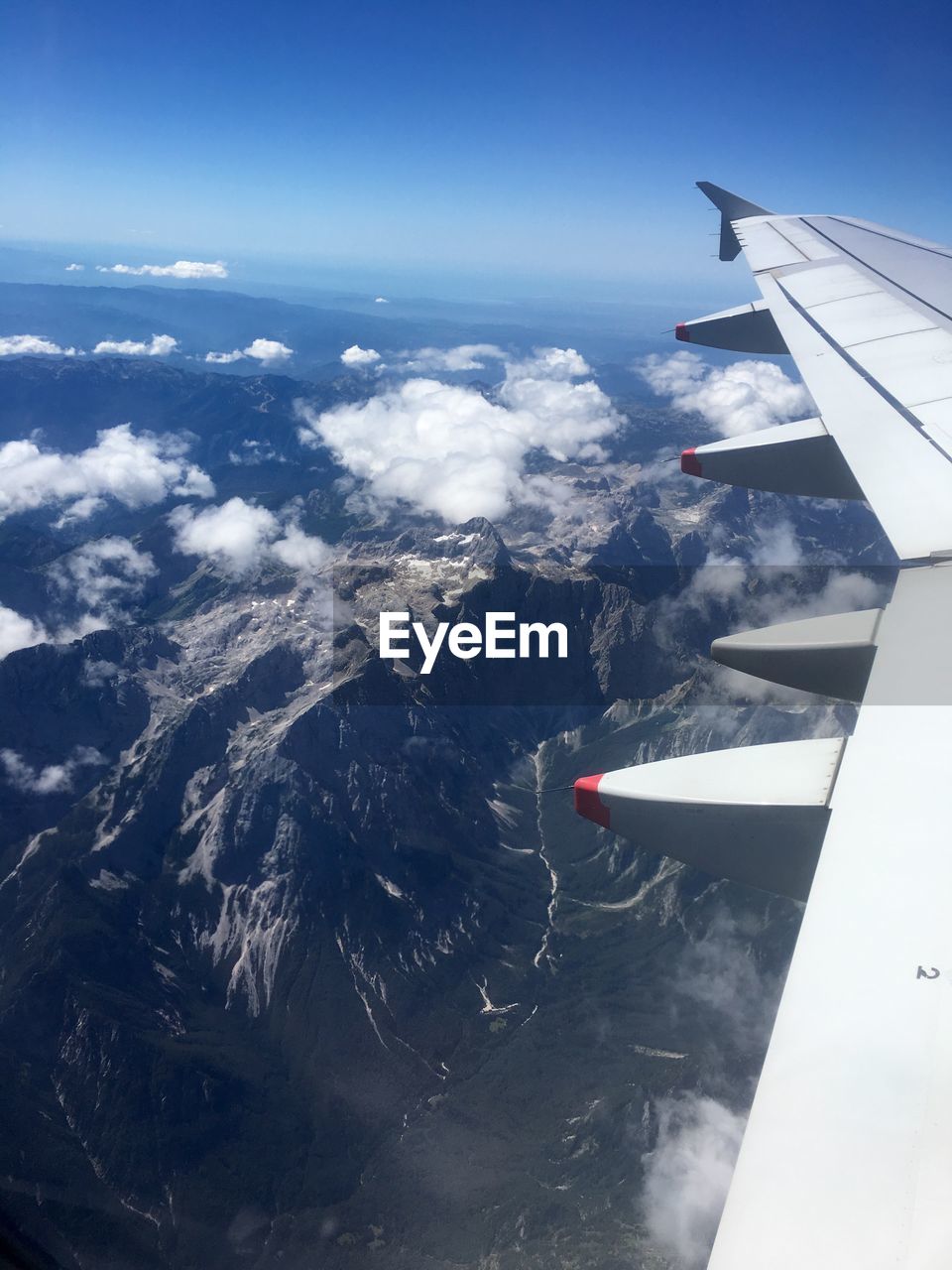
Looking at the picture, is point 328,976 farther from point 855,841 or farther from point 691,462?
point 855,841

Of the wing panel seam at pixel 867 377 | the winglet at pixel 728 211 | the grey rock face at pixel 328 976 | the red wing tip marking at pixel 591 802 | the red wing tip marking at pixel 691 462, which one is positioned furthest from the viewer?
the grey rock face at pixel 328 976

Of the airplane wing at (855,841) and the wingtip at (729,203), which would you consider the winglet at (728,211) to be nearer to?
the wingtip at (729,203)

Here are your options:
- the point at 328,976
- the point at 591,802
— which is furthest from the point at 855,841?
the point at 328,976

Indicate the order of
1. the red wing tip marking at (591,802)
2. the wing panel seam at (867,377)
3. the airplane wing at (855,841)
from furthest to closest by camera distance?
1. the wing panel seam at (867,377)
2. the red wing tip marking at (591,802)
3. the airplane wing at (855,841)

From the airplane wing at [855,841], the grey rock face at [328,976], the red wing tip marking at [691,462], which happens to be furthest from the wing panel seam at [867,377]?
the grey rock face at [328,976]

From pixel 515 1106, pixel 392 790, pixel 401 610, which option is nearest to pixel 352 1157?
pixel 515 1106

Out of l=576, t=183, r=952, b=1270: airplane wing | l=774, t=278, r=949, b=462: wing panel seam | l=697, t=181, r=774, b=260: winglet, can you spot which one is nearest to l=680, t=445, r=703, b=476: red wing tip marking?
l=576, t=183, r=952, b=1270: airplane wing

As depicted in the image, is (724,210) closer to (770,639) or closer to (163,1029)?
(770,639)
